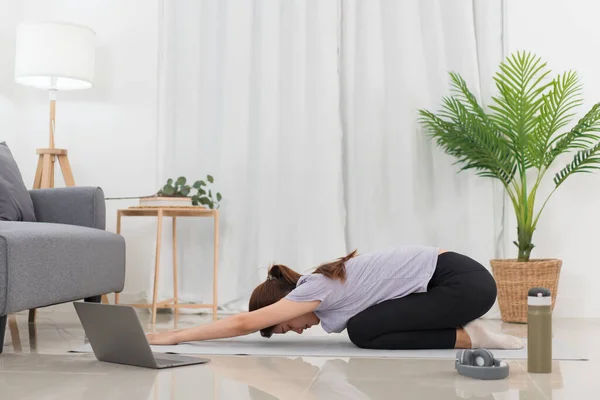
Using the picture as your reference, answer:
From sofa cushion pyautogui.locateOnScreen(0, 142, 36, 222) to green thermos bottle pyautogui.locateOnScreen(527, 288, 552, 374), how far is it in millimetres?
2158

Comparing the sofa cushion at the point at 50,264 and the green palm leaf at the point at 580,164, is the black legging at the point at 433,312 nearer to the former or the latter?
the sofa cushion at the point at 50,264

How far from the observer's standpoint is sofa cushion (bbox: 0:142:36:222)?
3129 mm

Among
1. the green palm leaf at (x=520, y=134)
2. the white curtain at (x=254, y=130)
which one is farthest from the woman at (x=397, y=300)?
the white curtain at (x=254, y=130)

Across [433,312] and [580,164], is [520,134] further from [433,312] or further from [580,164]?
[433,312]

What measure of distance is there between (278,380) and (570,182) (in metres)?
2.65

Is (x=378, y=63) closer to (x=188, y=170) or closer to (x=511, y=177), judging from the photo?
(x=511, y=177)

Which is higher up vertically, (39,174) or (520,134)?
(520,134)

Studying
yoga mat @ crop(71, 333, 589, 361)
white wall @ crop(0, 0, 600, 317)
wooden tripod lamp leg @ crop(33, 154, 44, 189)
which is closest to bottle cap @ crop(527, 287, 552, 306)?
yoga mat @ crop(71, 333, 589, 361)

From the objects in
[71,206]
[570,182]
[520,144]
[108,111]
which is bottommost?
[71,206]

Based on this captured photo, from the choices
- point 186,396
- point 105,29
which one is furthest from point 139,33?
point 186,396

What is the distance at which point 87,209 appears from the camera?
329 cm

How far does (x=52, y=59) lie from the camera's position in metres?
3.81

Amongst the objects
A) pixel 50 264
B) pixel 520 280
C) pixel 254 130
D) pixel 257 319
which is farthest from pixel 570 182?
pixel 50 264

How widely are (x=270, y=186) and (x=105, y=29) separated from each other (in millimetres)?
1349
